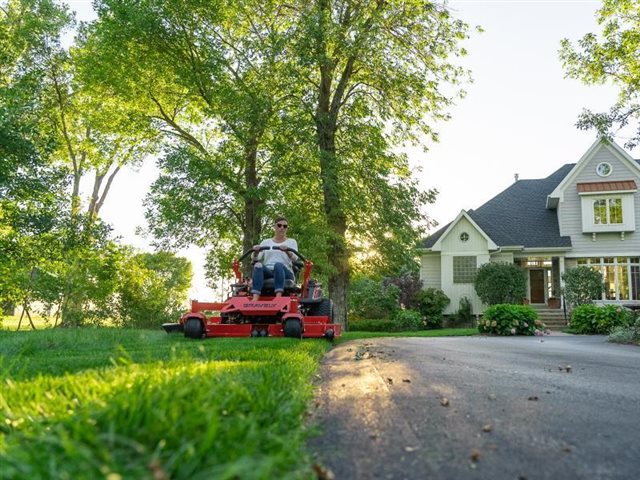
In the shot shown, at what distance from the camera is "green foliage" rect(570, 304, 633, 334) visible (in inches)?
638

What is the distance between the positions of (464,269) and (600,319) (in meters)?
8.40

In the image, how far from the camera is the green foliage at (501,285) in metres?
22.2

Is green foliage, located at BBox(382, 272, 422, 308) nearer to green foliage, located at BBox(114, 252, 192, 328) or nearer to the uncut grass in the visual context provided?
green foliage, located at BBox(114, 252, 192, 328)

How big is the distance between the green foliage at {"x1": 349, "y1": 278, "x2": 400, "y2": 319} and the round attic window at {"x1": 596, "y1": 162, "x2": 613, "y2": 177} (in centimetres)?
1034

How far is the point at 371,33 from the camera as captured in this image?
50.0ft

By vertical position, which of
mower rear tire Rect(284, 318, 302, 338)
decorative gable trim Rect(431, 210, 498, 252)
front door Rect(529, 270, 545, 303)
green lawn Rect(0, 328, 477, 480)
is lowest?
green lawn Rect(0, 328, 477, 480)

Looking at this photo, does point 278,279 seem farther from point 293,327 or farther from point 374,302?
point 374,302

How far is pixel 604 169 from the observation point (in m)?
24.7

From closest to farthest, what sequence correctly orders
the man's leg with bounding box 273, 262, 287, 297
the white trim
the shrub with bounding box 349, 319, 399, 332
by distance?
1. the man's leg with bounding box 273, 262, 287, 297
2. the shrub with bounding box 349, 319, 399, 332
3. the white trim

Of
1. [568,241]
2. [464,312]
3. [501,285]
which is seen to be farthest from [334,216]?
[568,241]

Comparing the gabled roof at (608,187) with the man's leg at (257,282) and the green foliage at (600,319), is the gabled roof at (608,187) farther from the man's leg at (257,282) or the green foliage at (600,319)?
the man's leg at (257,282)

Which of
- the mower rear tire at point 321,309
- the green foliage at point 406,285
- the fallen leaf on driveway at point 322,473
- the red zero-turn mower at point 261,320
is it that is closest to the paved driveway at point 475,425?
the fallen leaf on driveway at point 322,473

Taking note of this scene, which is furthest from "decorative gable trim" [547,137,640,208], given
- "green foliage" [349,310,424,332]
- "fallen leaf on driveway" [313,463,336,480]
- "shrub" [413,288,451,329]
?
"fallen leaf on driveway" [313,463,336,480]

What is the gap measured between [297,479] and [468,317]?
23.1 m
